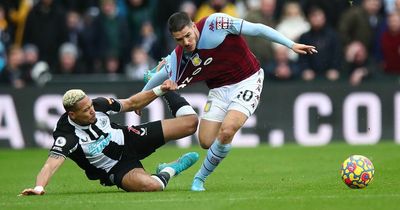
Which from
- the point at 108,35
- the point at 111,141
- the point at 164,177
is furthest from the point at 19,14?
the point at 164,177

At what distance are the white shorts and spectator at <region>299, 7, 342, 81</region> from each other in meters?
7.54

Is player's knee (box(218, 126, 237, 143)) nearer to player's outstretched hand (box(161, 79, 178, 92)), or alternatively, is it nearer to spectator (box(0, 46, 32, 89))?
player's outstretched hand (box(161, 79, 178, 92))

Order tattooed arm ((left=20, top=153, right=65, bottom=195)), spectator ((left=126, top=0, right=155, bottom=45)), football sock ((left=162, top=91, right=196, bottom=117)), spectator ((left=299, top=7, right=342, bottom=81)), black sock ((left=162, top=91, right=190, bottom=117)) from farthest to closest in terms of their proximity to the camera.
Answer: spectator ((left=126, top=0, right=155, bottom=45)) < spectator ((left=299, top=7, right=342, bottom=81)) < black sock ((left=162, top=91, right=190, bottom=117)) < football sock ((left=162, top=91, right=196, bottom=117)) < tattooed arm ((left=20, top=153, right=65, bottom=195))

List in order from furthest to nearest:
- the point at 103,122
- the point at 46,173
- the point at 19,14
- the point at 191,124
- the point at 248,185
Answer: the point at 19,14, the point at 248,185, the point at 191,124, the point at 103,122, the point at 46,173

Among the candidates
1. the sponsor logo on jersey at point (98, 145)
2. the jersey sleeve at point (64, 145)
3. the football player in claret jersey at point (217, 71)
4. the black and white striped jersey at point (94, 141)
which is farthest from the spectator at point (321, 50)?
the jersey sleeve at point (64, 145)

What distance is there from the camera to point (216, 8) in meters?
21.2

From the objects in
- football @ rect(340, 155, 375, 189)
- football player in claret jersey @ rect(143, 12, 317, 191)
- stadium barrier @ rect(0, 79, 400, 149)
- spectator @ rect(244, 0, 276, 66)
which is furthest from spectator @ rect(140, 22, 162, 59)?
football @ rect(340, 155, 375, 189)

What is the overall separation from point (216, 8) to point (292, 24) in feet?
5.13

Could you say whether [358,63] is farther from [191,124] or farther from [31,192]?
[31,192]

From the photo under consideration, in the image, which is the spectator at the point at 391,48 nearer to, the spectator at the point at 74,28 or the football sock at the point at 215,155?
the spectator at the point at 74,28

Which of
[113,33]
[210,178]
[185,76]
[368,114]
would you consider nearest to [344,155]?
[368,114]

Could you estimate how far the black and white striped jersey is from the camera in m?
11.9

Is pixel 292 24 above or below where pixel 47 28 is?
above

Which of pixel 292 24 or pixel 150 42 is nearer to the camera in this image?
pixel 292 24
